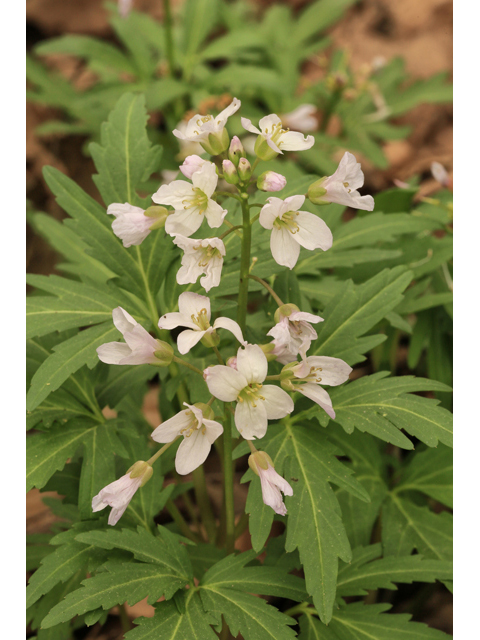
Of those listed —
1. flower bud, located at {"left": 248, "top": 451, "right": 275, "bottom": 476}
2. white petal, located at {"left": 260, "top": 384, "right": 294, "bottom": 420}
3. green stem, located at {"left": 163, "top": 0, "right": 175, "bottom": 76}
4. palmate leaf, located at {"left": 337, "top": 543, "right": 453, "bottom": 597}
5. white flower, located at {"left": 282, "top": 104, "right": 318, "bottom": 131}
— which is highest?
green stem, located at {"left": 163, "top": 0, "right": 175, "bottom": 76}

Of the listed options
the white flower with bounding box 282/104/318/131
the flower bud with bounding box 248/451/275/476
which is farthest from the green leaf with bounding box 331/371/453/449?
the white flower with bounding box 282/104/318/131

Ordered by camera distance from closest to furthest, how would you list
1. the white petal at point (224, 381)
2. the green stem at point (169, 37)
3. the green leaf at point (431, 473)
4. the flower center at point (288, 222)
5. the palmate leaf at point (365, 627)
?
1. the white petal at point (224, 381)
2. the flower center at point (288, 222)
3. the palmate leaf at point (365, 627)
4. the green leaf at point (431, 473)
5. the green stem at point (169, 37)

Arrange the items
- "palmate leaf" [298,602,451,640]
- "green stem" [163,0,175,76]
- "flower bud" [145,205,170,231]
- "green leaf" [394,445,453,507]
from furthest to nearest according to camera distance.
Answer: "green stem" [163,0,175,76] < "green leaf" [394,445,453,507] < "palmate leaf" [298,602,451,640] < "flower bud" [145,205,170,231]

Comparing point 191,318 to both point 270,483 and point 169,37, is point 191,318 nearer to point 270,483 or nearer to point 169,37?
point 270,483

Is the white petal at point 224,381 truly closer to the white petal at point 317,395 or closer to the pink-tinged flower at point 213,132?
the white petal at point 317,395

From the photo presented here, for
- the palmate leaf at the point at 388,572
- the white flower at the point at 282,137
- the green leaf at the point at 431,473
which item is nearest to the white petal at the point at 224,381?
the white flower at the point at 282,137

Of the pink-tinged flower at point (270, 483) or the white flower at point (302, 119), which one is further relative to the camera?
the white flower at point (302, 119)

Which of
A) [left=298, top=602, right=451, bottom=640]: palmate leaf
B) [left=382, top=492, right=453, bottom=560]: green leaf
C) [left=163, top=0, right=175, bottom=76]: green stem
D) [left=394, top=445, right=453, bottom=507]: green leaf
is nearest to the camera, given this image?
[left=298, top=602, right=451, bottom=640]: palmate leaf

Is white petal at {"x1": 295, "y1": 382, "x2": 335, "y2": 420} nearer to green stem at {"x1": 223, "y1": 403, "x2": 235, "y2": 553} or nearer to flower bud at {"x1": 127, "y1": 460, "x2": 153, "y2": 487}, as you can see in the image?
green stem at {"x1": 223, "y1": 403, "x2": 235, "y2": 553}

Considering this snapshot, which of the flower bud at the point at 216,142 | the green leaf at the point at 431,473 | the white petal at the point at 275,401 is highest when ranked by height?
the flower bud at the point at 216,142
